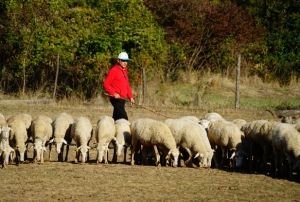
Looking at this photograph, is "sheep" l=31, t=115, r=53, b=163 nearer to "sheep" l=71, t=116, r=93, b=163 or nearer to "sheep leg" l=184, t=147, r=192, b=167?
"sheep" l=71, t=116, r=93, b=163

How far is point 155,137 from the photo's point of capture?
1390 cm

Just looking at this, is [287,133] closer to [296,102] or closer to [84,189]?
[84,189]

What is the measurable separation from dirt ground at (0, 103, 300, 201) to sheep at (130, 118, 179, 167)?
1.32 ft

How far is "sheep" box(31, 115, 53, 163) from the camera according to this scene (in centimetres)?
1395

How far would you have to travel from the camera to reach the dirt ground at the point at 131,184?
10703mm

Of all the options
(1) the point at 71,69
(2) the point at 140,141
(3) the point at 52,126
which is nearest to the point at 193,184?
(2) the point at 140,141

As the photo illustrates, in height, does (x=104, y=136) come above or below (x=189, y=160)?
above

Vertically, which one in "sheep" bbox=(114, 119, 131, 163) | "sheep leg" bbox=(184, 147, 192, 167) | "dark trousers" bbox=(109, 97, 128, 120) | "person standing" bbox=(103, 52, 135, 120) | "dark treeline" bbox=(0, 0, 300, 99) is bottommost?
"sheep leg" bbox=(184, 147, 192, 167)

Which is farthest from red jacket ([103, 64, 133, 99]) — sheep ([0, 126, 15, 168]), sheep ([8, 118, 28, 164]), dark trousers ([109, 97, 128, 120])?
sheep ([0, 126, 15, 168])

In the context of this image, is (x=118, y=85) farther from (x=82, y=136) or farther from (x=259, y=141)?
(x=259, y=141)

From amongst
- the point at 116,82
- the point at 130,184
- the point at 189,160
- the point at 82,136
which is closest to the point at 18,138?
the point at 82,136

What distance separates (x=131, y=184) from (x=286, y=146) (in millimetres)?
3243

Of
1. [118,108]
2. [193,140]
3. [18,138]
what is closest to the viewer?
[193,140]

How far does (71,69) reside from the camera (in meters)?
24.3
